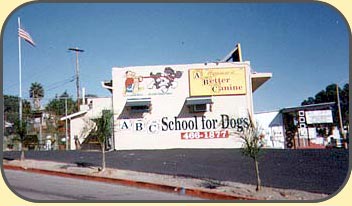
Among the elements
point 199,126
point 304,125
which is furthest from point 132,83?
point 304,125

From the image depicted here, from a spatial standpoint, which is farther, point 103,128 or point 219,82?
point 103,128

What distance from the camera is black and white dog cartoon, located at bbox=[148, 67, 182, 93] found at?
4070mm

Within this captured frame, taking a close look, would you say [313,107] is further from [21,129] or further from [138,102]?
[21,129]

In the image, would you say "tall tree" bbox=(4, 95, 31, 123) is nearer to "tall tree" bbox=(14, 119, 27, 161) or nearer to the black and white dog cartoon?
"tall tree" bbox=(14, 119, 27, 161)

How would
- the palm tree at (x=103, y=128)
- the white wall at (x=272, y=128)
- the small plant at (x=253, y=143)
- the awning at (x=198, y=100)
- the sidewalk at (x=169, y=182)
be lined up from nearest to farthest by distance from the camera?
1. the white wall at (x=272, y=128)
2. the sidewalk at (x=169, y=182)
3. the awning at (x=198, y=100)
4. the small plant at (x=253, y=143)
5. the palm tree at (x=103, y=128)

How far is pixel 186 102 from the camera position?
173 inches

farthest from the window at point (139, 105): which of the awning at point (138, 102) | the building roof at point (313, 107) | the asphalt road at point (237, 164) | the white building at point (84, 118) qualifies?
the building roof at point (313, 107)

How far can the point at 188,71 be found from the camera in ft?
13.4

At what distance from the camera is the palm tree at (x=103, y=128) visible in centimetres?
525

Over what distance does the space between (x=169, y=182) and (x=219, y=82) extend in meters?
1.32

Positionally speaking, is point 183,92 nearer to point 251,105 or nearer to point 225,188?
point 251,105

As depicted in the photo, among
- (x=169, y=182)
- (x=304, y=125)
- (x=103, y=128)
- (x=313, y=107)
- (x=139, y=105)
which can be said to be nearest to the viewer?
(x=313, y=107)

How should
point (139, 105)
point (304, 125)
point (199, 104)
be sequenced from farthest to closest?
point (139, 105) < point (199, 104) < point (304, 125)

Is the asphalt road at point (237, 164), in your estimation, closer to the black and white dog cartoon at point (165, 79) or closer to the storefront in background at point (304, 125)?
the storefront in background at point (304, 125)
